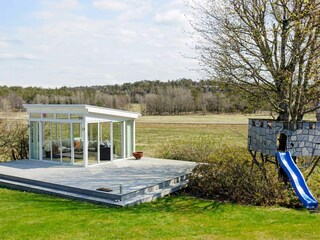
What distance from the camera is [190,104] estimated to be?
63.2 m

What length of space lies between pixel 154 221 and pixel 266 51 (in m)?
6.08

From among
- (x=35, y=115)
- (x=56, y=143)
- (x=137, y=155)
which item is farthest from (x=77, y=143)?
(x=137, y=155)

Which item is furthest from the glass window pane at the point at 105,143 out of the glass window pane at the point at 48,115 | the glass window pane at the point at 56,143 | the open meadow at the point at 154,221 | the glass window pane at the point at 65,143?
the open meadow at the point at 154,221

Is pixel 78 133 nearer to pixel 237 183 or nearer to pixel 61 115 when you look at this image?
pixel 61 115

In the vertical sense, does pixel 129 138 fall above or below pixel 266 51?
below

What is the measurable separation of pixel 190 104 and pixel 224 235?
186 ft

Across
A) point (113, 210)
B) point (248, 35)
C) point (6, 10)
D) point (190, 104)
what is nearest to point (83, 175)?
point (113, 210)

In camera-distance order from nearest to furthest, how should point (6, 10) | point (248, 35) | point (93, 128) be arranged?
point (248, 35) → point (6, 10) → point (93, 128)

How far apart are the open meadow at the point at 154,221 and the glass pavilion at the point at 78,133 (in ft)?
14.7

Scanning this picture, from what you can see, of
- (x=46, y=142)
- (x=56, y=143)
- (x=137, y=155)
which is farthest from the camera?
(x=137, y=155)

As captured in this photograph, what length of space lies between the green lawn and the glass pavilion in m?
4.58

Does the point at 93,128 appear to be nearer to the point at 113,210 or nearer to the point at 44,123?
the point at 44,123

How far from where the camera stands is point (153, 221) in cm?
798

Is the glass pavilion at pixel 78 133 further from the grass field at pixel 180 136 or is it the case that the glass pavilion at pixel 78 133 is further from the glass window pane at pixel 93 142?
the grass field at pixel 180 136
